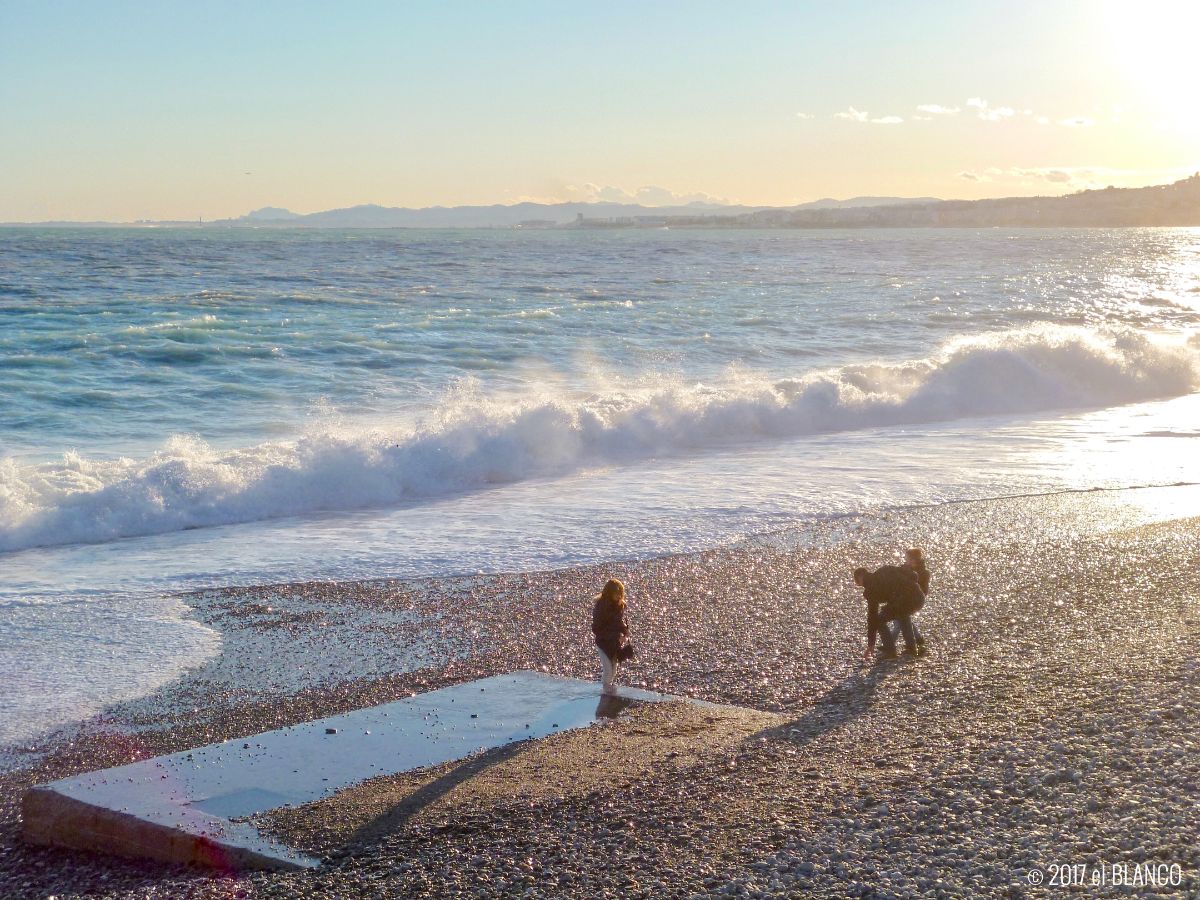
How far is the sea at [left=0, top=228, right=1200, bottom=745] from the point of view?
1249cm

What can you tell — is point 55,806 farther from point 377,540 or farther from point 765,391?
point 765,391

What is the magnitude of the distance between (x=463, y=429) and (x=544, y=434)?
4.25 feet

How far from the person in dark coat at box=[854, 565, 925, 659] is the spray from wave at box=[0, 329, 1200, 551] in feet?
29.2

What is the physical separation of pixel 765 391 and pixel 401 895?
1868 cm

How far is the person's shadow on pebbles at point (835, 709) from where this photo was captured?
6.98m

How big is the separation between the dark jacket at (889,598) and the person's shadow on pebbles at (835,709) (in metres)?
0.37

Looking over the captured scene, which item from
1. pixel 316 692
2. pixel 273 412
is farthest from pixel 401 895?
pixel 273 412

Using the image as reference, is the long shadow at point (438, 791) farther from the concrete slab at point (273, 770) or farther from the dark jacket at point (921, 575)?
the dark jacket at point (921, 575)

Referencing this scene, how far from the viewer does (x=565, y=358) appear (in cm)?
2912

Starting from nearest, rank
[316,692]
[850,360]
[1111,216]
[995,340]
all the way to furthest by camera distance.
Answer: [316,692]
[995,340]
[850,360]
[1111,216]

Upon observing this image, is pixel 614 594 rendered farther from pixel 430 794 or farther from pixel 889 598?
pixel 430 794

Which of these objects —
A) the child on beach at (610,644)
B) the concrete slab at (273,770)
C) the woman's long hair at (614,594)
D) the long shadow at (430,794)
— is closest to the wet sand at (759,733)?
the long shadow at (430,794)

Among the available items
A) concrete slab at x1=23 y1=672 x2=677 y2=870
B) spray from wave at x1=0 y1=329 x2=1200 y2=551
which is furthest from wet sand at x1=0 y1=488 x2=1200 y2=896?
spray from wave at x1=0 y1=329 x2=1200 y2=551

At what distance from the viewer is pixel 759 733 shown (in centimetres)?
705
